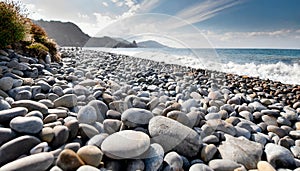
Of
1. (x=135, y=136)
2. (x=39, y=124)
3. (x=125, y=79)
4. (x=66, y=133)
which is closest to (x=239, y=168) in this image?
(x=135, y=136)

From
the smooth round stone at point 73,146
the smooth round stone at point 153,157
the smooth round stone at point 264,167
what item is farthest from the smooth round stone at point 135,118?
the smooth round stone at point 264,167

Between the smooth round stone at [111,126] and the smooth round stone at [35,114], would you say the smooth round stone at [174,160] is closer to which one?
the smooth round stone at [111,126]

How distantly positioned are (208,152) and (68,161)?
1042 mm

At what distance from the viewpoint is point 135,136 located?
156 cm

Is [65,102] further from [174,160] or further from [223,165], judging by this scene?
[223,165]

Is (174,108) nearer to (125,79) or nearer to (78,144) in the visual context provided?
(78,144)

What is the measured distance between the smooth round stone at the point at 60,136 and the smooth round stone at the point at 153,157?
56 centimetres

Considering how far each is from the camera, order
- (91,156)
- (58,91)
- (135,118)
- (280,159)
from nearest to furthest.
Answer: (91,156)
(280,159)
(135,118)
(58,91)

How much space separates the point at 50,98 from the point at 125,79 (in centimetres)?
214

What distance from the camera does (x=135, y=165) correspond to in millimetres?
1405

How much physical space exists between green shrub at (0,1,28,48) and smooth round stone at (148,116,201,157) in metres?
3.92

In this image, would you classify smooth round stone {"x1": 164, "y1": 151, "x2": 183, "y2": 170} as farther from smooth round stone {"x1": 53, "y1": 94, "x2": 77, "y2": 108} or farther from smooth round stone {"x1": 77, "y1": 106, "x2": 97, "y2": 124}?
smooth round stone {"x1": 53, "y1": 94, "x2": 77, "y2": 108}

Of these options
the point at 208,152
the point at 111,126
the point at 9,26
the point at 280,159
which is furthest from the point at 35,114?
the point at 9,26

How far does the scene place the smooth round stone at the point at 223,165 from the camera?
4.97 feet
